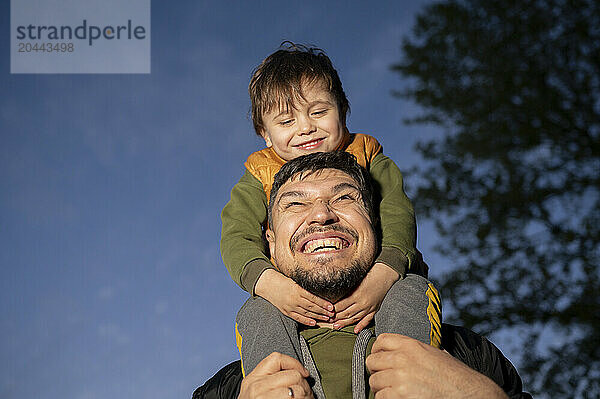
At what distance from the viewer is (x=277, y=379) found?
2080 millimetres

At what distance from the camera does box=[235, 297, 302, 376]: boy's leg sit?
7.39ft

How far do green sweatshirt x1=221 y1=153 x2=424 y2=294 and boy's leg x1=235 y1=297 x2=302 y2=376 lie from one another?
9 centimetres

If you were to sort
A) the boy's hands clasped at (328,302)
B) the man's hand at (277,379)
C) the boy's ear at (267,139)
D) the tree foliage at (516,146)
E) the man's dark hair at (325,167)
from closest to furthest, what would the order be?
1. the man's hand at (277,379)
2. the boy's hands clasped at (328,302)
3. the man's dark hair at (325,167)
4. the boy's ear at (267,139)
5. the tree foliage at (516,146)

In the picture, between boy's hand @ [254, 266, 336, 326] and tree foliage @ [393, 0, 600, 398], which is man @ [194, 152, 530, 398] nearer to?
boy's hand @ [254, 266, 336, 326]

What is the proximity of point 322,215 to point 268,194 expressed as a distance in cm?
47

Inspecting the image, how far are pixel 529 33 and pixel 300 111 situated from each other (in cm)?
564

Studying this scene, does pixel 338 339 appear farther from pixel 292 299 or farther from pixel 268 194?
pixel 268 194

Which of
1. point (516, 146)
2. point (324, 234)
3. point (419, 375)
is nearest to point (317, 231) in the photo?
point (324, 234)

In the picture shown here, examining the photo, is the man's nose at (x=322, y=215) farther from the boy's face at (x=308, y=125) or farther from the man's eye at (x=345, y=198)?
the boy's face at (x=308, y=125)

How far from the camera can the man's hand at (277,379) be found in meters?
2.07

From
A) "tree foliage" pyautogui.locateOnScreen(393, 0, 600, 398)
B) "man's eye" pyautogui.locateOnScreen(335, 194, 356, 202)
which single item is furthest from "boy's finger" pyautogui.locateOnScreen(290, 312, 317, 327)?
"tree foliage" pyautogui.locateOnScreen(393, 0, 600, 398)

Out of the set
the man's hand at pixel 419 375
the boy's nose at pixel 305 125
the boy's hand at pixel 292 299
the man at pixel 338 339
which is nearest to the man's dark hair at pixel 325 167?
the man at pixel 338 339

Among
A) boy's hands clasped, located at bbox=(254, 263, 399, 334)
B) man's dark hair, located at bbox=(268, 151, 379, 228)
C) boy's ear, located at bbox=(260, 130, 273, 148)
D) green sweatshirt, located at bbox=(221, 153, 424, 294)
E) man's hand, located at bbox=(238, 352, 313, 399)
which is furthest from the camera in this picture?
boy's ear, located at bbox=(260, 130, 273, 148)

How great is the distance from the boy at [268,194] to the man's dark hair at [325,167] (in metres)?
0.07
